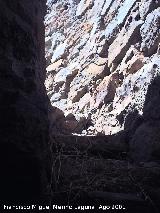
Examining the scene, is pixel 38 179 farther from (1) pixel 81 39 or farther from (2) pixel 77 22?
(2) pixel 77 22

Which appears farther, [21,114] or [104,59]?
[104,59]

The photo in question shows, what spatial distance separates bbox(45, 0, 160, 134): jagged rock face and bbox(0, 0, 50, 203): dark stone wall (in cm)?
469

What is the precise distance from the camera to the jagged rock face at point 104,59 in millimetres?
9836

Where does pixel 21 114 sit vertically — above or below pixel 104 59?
below

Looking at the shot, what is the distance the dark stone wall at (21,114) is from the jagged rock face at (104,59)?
469 centimetres

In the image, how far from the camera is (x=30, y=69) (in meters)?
3.11

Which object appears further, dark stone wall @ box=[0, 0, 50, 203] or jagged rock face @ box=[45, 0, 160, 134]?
jagged rock face @ box=[45, 0, 160, 134]

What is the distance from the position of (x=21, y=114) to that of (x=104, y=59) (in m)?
9.21

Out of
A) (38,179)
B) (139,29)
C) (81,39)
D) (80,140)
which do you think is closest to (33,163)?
(38,179)

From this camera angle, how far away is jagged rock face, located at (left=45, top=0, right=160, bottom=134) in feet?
32.3

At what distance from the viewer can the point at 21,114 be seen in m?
2.83

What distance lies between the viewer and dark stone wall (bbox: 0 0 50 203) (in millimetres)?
2645

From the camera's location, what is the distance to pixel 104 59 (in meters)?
11.9

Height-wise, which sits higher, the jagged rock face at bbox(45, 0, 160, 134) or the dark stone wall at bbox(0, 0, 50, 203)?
the jagged rock face at bbox(45, 0, 160, 134)
